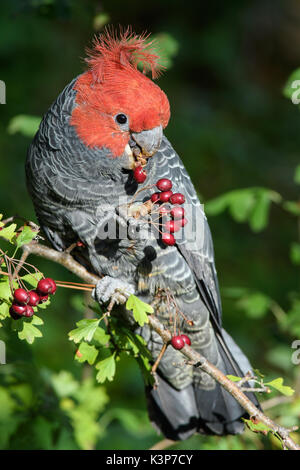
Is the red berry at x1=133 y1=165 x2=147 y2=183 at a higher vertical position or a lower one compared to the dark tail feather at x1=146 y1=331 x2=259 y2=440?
higher

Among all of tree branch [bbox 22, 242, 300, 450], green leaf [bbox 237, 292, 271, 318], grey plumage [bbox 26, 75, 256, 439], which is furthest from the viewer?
green leaf [bbox 237, 292, 271, 318]

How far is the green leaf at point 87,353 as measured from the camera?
258cm

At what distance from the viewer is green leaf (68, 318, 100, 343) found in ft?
7.94

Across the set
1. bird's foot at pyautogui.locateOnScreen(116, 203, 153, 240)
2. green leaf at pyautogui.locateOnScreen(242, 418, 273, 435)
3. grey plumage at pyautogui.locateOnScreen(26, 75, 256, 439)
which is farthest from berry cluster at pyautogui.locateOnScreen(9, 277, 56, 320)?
green leaf at pyautogui.locateOnScreen(242, 418, 273, 435)

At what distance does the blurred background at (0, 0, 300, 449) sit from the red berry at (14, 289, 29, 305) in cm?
98

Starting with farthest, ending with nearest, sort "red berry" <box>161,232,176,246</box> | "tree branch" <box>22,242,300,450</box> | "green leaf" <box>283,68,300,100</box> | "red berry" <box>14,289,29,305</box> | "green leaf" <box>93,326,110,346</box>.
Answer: "green leaf" <box>283,68,300,100</box>, "green leaf" <box>93,326,110,346</box>, "red berry" <box>161,232,176,246</box>, "tree branch" <box>22,242,300,450</box>, "red berry" <box>14,289,29,305</box>

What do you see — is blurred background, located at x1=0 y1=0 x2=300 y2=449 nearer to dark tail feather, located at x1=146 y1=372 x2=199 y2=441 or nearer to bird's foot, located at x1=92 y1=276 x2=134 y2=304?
dark tail feather, located at x1=146 y1=372 x2=199 y2=441

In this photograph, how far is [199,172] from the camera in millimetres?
7922

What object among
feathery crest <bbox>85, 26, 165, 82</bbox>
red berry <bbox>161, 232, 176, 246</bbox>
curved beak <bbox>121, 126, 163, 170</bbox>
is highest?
feathery crest <bbox>85, 26, 165, 82</bbox>

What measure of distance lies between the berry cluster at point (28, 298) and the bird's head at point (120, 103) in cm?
86

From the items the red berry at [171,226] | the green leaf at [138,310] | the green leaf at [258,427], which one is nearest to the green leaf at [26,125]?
the red berry at [171,226]

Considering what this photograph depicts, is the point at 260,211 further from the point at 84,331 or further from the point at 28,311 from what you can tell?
the point at 28,311

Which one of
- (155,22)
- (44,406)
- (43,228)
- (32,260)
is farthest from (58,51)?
(44,406)

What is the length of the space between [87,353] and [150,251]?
683 mm
